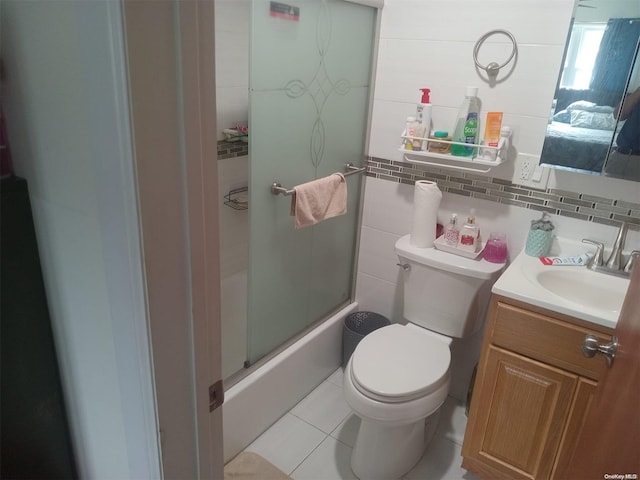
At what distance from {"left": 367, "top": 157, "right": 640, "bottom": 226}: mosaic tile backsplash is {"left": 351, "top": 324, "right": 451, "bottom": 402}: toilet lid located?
24.8 inches

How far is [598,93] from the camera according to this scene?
5.25 feet

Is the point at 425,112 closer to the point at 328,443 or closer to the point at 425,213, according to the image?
the point at 425,213

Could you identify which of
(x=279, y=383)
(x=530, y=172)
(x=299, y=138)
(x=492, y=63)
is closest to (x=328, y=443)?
(x=279, y=383)

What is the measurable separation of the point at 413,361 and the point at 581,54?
1201mm

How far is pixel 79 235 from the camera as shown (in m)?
0.74

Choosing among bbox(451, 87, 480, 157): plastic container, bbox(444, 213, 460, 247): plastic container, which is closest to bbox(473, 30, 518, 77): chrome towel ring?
bbox(451, 87, 480, 157): plastic container

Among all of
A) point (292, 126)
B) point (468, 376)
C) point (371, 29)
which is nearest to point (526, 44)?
point (371, 29)

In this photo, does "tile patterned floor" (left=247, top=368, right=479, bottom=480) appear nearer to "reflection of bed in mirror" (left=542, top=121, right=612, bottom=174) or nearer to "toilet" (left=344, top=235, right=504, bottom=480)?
"toilet" (left=344, top=235, right=504, bottom=480)

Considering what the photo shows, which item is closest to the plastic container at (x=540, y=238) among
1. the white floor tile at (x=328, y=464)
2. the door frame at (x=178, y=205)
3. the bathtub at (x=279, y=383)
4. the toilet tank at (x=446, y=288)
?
the toilet tank at (x=446, y=288)

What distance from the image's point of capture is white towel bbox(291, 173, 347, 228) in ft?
6.03

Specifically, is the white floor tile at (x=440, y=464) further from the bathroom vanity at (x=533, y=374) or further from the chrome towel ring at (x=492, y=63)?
the chrome towel ring at (x=492, y=63)

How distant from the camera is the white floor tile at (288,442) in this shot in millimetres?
1921

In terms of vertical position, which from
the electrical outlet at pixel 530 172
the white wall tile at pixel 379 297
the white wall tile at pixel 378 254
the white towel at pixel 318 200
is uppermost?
the electrical outlet at pixel 530 172

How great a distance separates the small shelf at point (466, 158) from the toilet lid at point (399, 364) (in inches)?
27.4
